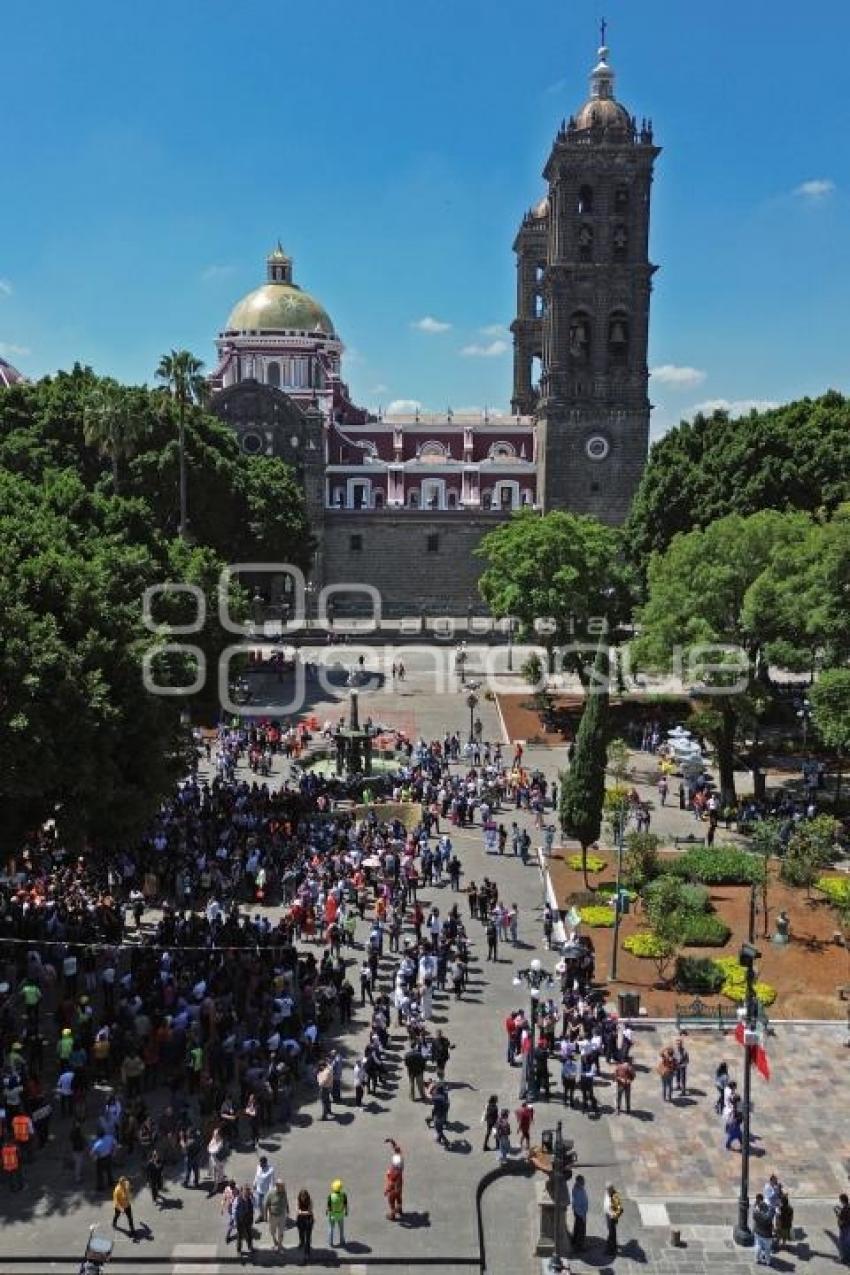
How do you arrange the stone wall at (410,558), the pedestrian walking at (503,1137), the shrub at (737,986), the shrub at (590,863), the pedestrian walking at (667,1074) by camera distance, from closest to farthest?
1. the pedestrian walking at (503,1137)
2. the pedestrian walking at (667,1074)
3. the shrub at (737,986)
4. the shrub at (590,863)
5. the stone wall at (410,558)

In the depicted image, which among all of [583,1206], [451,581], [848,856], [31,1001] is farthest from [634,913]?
[451,581]

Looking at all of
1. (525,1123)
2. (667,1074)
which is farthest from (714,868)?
(525,1123)

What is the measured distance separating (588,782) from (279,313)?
60.3 meters

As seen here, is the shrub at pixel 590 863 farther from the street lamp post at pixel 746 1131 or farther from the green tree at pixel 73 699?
the street lamp post at pixel 746 1131

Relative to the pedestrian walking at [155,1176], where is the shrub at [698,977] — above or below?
above

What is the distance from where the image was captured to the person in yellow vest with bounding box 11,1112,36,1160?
14078 millimetres

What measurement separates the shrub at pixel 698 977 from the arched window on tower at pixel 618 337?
4889 centimetres

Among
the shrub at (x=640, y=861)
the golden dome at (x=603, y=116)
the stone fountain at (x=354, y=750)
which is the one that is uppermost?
the golden dome at (x=603, y=116)

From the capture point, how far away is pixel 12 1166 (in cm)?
1379

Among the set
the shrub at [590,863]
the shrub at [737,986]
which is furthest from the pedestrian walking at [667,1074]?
the shrub at [590,863]

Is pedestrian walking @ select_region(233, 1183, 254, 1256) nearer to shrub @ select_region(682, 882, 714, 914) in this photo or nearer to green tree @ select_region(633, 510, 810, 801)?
shrub @ select_region(682, 882, 714, 914)

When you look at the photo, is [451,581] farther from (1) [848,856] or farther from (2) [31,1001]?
(2) [31,1001]

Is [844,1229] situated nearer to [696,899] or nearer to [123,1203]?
[123,1203]

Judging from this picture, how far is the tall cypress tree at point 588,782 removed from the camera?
2491 cm
